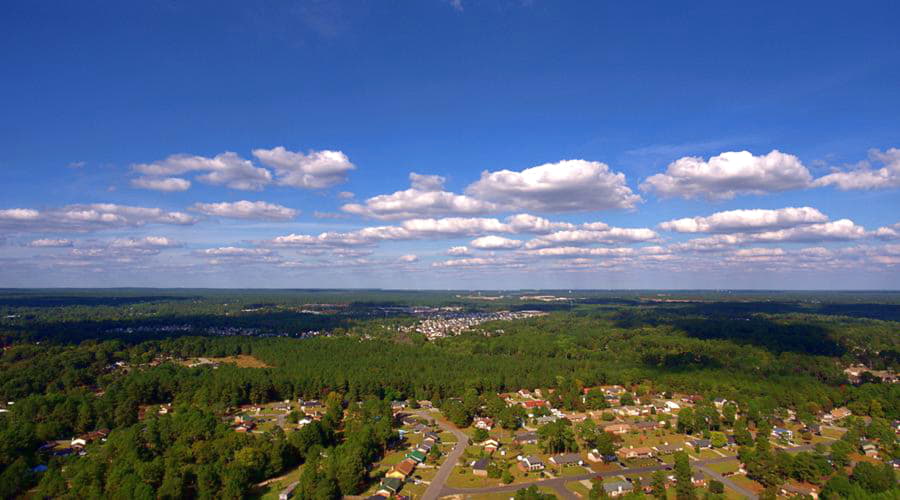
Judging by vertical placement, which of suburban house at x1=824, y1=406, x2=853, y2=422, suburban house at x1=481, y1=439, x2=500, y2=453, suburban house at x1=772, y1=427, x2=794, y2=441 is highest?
suburban house at x1=481, y1=439, x2=500, y2=453

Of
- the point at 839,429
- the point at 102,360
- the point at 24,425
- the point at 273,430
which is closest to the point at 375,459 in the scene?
the point at 273,430

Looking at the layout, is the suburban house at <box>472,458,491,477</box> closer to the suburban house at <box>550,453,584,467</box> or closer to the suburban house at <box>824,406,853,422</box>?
the suburban house at <box>550,453,584,467</box>

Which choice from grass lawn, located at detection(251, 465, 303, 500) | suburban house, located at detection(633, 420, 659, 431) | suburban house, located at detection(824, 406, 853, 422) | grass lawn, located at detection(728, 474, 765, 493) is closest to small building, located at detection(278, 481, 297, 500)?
grass lawn, located at detection(251, 465, 303, 500)

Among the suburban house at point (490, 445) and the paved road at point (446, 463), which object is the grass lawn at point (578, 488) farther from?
the paved road at point (446, 463)

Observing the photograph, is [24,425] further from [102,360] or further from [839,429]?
[839,429]

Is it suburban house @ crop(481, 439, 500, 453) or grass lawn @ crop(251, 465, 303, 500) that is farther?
suburban house @ crop(481, 439, 500, 453)

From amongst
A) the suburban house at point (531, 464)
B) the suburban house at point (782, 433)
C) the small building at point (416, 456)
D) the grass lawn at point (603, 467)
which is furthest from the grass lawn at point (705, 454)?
the small building at point (416, 456)
